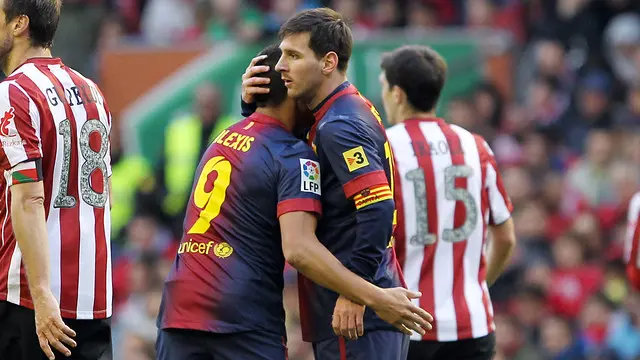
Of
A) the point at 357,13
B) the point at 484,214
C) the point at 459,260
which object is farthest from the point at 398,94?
the point at 357,13

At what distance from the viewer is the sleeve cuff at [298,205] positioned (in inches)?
224

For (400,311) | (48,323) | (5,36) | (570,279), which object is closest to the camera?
(48,323)

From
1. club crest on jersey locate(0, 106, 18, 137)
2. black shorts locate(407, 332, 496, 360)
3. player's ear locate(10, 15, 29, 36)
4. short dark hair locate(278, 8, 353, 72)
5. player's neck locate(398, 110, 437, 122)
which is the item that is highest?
player's ear locate(10, 15, 29, 36)

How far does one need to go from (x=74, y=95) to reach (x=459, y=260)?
92.4 inches

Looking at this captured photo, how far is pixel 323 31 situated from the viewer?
587 cm

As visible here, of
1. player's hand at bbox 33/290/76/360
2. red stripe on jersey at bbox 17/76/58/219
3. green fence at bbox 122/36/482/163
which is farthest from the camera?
green fence at bbox 122/36/482/163

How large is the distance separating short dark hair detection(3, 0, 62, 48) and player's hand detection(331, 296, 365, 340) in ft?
6.03

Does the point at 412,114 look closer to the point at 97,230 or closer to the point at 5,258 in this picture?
the point at 97,230

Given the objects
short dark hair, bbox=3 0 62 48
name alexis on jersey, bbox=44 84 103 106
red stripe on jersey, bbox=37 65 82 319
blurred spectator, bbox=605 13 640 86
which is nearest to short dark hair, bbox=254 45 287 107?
name alexis on jersey, bbox=44 84 103 106

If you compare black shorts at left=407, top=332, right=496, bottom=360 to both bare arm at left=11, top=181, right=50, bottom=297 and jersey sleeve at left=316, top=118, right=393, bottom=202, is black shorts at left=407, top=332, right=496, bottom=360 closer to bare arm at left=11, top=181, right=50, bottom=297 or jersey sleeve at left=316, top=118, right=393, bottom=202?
jersey sleeve at left=316, top=118, right=393, bottom=202

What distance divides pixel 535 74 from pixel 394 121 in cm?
712

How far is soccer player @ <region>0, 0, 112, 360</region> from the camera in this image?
5609mm

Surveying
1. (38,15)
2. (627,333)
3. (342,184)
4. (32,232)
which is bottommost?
(627,333)

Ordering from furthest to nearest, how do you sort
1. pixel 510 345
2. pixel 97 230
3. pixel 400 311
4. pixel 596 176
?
pixel 596 176 < pixel 510 345 < pixel 97 230 < pixel 400 311
